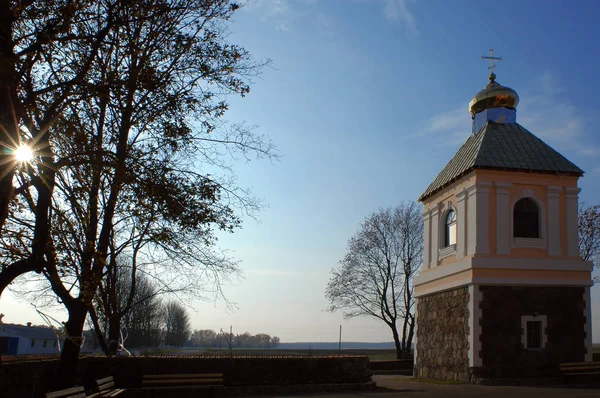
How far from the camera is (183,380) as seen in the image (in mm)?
18594

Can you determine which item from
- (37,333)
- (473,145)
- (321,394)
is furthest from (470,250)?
(37,333)

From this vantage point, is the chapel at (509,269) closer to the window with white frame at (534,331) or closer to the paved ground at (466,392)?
the window with white frame at (534,331)

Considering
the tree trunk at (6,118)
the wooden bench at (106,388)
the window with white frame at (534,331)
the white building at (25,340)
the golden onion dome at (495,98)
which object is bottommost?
the white building at (25,340)

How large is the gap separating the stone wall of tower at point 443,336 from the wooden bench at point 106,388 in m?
11.2

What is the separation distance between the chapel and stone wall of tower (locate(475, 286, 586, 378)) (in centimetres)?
3

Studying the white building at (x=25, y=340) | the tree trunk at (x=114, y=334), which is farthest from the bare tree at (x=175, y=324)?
the tree trunk at (x=114, y=334)

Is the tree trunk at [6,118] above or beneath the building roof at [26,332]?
above

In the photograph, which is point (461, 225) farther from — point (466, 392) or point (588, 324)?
point (466, 392)

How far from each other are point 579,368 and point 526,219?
5.20 metres

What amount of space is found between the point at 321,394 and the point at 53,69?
40.3ft

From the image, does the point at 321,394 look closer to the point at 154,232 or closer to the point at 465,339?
the point at 465,339

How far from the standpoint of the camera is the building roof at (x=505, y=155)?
2258 cm

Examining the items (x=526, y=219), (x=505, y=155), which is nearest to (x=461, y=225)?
(x=526, y=219)

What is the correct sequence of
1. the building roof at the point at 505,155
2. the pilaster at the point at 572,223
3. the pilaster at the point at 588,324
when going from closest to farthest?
the pilaster at the point at 588,324
the pilaster at the point at 572,223
the building roof at the point at 505,155
